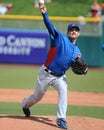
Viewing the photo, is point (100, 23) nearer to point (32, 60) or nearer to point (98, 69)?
point (98, 69)

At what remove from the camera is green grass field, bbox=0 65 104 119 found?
10009mm

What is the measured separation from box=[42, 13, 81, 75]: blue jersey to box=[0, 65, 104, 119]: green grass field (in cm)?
207

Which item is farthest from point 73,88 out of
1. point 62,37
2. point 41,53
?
point 62,37

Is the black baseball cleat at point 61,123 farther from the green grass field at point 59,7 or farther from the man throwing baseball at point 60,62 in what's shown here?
the green grass field at point 59,7

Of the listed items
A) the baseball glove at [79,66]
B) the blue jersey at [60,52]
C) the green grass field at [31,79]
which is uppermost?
the blue jersey at [60,52]

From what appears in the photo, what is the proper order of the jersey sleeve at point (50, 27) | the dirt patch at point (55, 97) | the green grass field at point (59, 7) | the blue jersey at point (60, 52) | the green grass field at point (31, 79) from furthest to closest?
1. the green grass field at point (59, 7)
2. the green grass field at point (31, 79)
3. the dirt patch at point (55, 97)
4. the blue jersey at point (60, 52)
5. the jersey sleeve at point (50, 27)

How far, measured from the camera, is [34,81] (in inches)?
621

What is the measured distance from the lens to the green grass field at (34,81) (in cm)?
1001

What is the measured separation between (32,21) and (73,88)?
670 cm

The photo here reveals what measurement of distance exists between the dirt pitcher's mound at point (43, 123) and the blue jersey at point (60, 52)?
86 cm

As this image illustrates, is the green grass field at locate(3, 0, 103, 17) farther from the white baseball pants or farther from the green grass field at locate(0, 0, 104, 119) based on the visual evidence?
the white baseball pants

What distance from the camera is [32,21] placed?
67.5 ft

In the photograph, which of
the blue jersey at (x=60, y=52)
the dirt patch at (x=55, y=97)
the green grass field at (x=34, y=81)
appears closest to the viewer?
the blue jersey at (x=60, y=52)

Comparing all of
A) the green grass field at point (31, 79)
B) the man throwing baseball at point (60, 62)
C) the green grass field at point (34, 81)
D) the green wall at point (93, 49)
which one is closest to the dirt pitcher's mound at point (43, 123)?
the man throwing baseball at point (60, 62)
